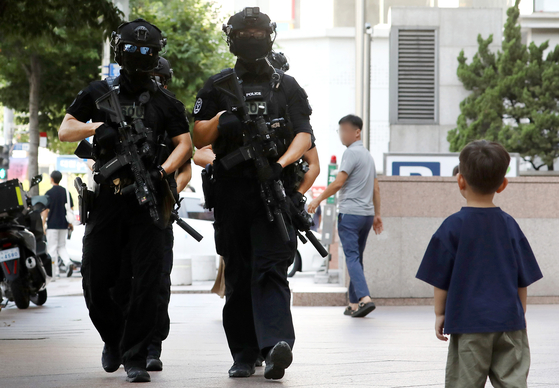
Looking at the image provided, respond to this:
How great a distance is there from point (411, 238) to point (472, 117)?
53.9ft

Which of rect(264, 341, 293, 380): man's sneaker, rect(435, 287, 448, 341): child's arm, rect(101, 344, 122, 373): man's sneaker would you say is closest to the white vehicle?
rect(101, 344, 122, 373): man's sneaker

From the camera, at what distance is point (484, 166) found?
11.0ft

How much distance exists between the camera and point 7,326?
27.7 ft

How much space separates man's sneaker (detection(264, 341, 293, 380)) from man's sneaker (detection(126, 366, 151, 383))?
0.62m

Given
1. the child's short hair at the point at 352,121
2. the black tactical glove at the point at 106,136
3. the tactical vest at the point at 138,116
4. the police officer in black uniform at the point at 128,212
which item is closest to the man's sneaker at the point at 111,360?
the police officer in black uniform at the point at 128,212

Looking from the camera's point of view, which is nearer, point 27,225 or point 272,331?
point 272,331

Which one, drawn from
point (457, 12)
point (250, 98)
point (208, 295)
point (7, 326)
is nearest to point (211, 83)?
point (250, 98)

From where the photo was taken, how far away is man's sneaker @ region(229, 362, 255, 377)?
482 centimetres

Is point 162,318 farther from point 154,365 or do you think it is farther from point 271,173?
point 271,173

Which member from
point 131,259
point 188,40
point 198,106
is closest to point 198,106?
point 198,106

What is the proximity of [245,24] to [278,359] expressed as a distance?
1781 mm

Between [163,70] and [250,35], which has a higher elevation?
[250,35]

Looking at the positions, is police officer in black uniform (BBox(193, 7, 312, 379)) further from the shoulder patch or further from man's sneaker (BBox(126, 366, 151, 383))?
man's sneaker (BBox(126, 366, 151, 383))

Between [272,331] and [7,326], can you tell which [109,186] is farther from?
[7,326]
